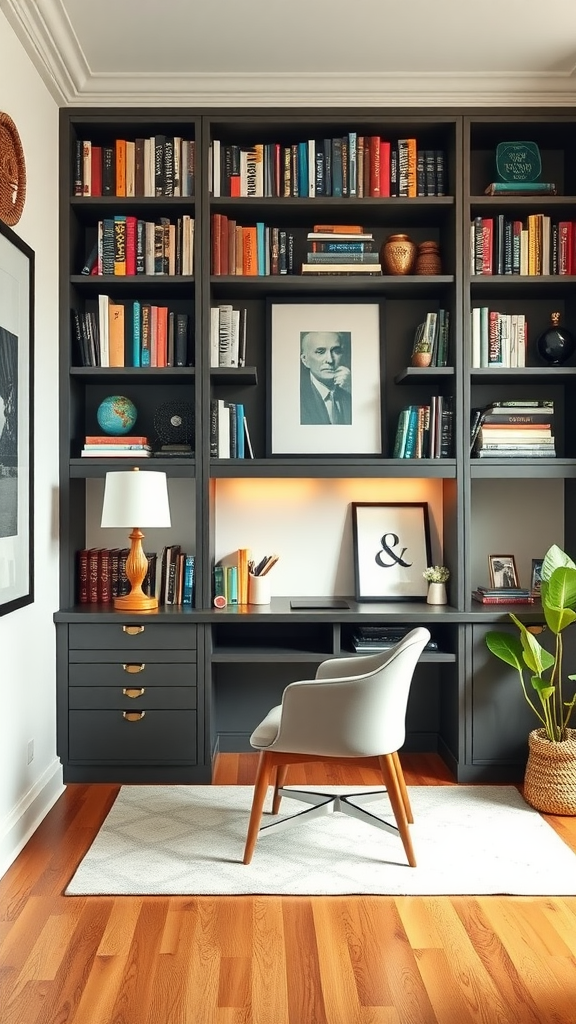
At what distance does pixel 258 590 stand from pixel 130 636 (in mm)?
614

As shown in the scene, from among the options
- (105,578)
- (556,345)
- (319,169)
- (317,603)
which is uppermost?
(319,169)

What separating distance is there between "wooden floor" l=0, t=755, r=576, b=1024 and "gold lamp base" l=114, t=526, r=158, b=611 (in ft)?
3.79

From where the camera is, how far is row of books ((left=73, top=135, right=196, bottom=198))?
3.68 m

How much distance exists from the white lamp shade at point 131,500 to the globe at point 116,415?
407mm

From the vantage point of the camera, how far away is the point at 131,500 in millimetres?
3432

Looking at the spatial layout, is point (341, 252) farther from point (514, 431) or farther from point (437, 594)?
point (437, 594)

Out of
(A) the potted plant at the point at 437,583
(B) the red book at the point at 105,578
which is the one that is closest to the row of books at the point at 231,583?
(B) the red book at the point at 105,578

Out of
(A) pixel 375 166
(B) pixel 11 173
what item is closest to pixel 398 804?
(B) pixel 11 173

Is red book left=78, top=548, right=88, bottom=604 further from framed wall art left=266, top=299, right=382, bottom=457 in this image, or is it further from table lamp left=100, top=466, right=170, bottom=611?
framed wall art left=266, top=299, right=382, bottom=457

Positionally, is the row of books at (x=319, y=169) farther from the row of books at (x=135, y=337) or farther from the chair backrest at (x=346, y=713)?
the chair backrest at (x=346, y=713)

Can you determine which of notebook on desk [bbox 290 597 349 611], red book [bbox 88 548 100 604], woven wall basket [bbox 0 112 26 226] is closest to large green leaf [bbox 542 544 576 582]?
notebook on desk [bbox 290 597 349 611]

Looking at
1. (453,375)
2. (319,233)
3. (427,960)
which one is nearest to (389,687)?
(427,960)

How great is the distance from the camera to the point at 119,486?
3449mm

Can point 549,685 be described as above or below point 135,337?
below
